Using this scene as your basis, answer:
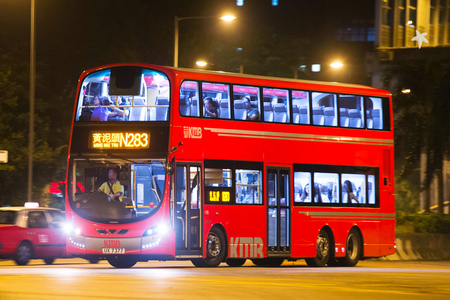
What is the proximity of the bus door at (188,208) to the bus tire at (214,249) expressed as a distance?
39 centimetres

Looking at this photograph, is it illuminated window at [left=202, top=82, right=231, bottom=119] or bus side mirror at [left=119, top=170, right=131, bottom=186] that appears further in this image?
illuminated window at [left=202, top=82, right=231, bottom=119]

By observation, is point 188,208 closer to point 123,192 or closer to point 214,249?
point 214,249

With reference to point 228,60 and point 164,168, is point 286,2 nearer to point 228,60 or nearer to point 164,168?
point 228,60

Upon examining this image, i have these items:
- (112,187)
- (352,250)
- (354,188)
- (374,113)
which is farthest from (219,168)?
(374,113)

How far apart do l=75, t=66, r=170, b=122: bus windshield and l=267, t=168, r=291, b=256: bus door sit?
3580mm

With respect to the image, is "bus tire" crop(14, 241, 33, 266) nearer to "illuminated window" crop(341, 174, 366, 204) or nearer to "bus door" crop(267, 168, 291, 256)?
"bus door" crop(267, 168, 291, 256)

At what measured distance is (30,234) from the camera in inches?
982

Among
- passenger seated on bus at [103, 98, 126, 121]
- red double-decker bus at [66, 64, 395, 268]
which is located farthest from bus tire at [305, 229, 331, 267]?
passenger seated on bus at [103, 98, 126, 121]

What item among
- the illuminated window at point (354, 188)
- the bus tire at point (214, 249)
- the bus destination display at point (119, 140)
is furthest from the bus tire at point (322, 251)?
the bus destination display at point (119, 140)

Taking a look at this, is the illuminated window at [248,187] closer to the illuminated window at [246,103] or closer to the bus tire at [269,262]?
the illuminated window at [246,103]

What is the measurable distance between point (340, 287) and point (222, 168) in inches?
274

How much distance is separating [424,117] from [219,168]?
1612 cm

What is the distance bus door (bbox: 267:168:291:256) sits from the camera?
73.8 ft

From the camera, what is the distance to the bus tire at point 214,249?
2119cm
